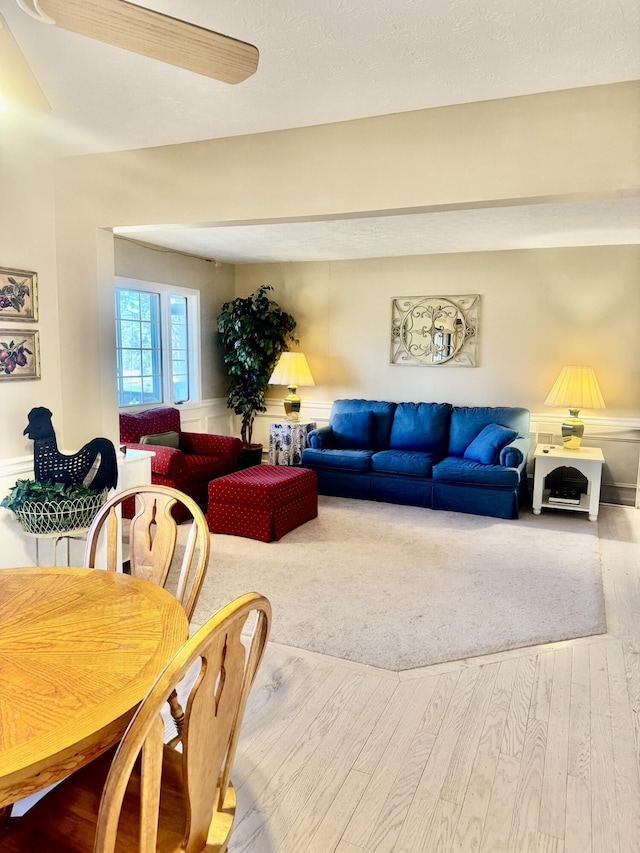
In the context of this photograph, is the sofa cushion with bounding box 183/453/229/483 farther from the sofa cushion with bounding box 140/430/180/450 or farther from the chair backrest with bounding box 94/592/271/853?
the chair backrest with bounding box 94/592/271/853

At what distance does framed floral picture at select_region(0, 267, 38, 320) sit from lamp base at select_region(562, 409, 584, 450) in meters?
4.22

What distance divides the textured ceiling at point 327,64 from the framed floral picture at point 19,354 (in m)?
0.99

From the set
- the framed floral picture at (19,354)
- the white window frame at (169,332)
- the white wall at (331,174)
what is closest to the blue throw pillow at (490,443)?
the white wall at (331,174)

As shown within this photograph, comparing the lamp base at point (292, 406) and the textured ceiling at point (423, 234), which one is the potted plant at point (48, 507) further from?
the lamp base at point (292, 406)

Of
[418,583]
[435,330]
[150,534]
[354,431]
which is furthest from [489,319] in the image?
[150,534]

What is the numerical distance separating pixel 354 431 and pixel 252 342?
148 centimetres

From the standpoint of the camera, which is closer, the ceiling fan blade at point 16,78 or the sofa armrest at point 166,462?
the ceiling fan blade at point 16,78

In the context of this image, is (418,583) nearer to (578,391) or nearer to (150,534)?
(150,534)

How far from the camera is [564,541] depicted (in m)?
4.38

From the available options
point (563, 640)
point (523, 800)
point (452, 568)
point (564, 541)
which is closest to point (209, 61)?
point (523, 800)

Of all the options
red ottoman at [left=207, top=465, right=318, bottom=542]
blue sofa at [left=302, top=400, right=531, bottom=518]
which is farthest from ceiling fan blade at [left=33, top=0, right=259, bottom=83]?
blue sofa at [left=302, top=400, right=531, bottom=518]

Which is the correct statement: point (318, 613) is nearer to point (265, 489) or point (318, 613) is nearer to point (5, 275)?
point (265, 489)

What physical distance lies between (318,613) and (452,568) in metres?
1.11

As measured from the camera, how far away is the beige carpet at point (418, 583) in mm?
2881
